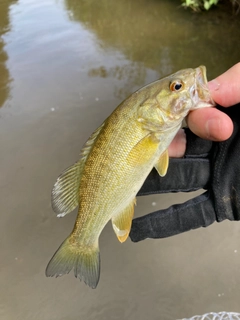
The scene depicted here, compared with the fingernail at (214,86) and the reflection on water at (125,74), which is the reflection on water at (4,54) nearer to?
the reflection on water at (125,74)

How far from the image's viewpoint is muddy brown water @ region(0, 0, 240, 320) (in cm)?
285

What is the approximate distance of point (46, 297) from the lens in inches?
113

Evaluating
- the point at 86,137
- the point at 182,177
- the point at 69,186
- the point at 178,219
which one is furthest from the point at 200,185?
the point at 86,137

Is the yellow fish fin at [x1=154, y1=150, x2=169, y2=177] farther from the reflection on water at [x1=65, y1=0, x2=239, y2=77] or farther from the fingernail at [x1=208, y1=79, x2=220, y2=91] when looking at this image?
the reflection on water at [x1=65, y1=0, x2=239, y2=77]

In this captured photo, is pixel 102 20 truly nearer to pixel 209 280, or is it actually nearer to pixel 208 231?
pixel 208 231

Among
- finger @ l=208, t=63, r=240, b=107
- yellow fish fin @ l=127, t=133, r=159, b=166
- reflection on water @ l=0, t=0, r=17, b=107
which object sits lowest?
reflection on water @ l=0, t=0, r=17, b=107

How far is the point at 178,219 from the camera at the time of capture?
7.77 feet

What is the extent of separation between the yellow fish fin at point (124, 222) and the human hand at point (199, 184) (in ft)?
1.37

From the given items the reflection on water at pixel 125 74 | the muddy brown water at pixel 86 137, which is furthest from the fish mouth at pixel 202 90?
the reflection on water at pixel 125 74

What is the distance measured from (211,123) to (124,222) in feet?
2.55

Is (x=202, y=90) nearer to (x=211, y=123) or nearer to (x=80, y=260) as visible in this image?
(x=211, y=123)

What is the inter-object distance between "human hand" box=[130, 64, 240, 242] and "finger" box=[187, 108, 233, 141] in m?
0.31

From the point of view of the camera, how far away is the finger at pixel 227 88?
191cm

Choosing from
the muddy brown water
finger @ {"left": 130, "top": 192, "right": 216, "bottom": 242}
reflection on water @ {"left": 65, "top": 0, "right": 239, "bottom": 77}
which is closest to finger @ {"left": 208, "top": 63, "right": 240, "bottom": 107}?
finger @ {"left": 130, "top": 192, "right": 216, "bottom": 242}
